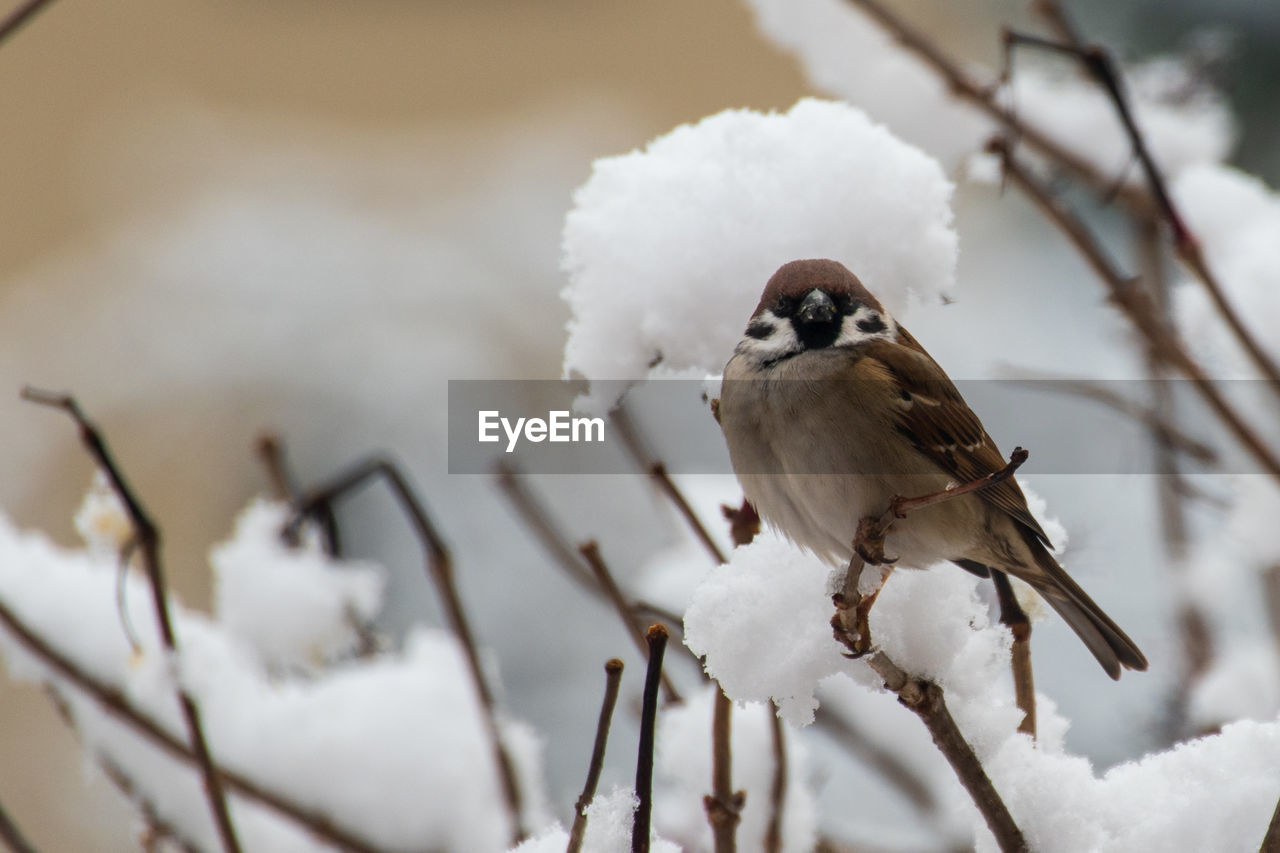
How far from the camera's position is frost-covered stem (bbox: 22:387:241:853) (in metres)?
0.91

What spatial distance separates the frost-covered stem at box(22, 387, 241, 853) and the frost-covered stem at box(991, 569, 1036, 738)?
629mm

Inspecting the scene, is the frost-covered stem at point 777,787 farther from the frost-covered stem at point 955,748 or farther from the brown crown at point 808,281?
the brown crown at point 808,281

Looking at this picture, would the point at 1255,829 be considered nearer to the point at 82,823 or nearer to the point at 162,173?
the point at 82,823

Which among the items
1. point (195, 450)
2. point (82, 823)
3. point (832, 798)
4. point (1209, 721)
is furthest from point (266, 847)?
point (195, 450)

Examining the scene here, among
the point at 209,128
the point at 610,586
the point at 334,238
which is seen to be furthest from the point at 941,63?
the point at 209,128

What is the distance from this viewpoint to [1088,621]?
133 centimetres

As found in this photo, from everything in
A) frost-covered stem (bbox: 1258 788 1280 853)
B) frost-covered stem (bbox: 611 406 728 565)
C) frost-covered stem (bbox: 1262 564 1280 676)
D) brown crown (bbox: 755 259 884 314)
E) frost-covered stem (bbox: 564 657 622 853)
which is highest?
brown crown (bbox: 755 259 884 314)

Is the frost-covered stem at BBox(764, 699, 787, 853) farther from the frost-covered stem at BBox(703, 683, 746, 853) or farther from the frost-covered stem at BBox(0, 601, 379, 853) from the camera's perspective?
the frost-covered stem at BBox(0, 601, 379, 853)

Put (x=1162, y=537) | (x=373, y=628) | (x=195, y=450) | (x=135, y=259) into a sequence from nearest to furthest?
1. (x=373, y=628)
2. (x=1162, y=537)
3. (x=195, y=450)
4. (x=135, y=259)

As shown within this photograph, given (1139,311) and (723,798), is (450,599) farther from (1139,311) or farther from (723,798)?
(1139,311)

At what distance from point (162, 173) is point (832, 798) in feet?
18.3

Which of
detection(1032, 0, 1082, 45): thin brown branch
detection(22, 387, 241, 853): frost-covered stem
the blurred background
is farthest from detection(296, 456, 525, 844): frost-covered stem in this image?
the blurred background

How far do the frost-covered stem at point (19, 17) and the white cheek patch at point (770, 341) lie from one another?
0.75 meters

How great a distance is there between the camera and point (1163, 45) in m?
5.58
